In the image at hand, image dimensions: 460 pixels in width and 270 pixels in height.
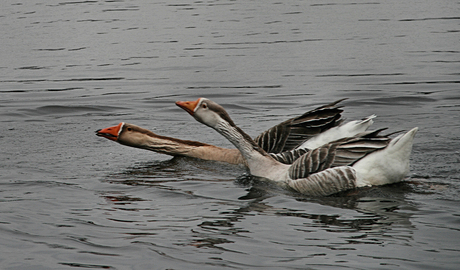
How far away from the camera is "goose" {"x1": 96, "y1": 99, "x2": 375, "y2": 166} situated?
863 cm

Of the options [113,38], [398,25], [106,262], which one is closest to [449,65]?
[398,25]

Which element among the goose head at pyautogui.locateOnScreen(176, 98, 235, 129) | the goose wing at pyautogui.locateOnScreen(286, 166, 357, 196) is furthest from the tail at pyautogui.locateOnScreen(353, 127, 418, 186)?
the goose head at pyautogui.locateOnScreen(176, 98, 235, 129)

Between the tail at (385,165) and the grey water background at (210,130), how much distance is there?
5.9 inches

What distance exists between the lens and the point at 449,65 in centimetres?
1568

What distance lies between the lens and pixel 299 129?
8.80 metres

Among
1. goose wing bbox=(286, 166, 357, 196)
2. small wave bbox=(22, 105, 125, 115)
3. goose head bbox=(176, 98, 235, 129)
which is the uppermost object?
goose head bbox=(176, 98, 235, 129)

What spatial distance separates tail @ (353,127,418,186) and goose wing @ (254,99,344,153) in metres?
1.51

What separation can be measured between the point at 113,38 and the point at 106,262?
55.5 ft

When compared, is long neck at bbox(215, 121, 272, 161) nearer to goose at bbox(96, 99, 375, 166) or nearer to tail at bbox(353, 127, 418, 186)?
goose at bbox(96, 99, 375, 166)

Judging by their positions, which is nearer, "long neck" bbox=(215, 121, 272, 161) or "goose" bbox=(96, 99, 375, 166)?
"long neck" bbox=(215, 121, 272, 161)

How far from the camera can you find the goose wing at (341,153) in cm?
717

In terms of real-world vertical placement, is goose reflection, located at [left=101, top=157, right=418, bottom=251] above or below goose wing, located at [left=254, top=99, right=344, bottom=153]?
below

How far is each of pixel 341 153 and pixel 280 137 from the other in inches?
67.5

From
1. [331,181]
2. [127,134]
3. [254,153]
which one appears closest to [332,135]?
[254,153]
